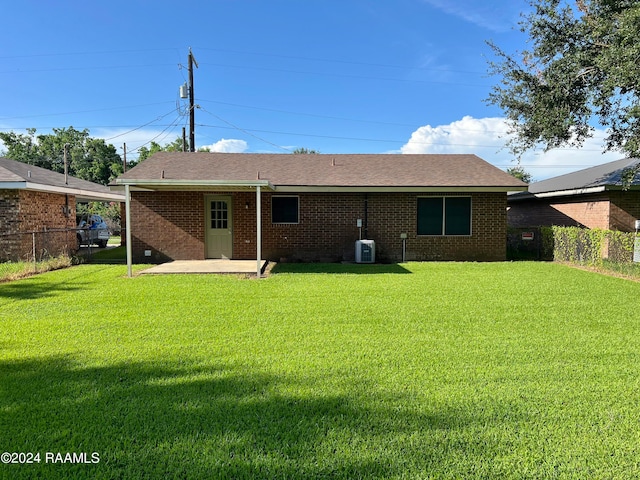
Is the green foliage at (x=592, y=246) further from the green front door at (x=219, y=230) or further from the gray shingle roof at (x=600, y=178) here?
the green front door at (x=219, y=230)

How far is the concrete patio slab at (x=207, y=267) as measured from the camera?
35.0ft

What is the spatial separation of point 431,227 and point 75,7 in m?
13.4

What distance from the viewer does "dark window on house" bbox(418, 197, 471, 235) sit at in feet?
44.9

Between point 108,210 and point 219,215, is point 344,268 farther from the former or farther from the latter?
point 108,210

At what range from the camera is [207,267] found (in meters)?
11.4

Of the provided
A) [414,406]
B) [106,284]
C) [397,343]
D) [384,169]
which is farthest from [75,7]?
[414,406]

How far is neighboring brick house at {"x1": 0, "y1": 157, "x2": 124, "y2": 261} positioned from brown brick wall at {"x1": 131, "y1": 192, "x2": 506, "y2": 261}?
299 cm

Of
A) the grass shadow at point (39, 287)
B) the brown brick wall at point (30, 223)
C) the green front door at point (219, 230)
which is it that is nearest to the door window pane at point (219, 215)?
the green front door at point (219, 230)

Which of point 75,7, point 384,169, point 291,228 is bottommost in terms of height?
point 291,228

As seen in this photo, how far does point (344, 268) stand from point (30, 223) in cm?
1029

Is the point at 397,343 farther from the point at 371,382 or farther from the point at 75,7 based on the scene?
the point at 75,7

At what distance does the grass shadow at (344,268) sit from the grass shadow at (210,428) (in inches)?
285

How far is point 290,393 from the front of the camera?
3535 mm

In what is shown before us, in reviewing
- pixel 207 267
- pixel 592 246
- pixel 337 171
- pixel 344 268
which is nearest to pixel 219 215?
pixel 207 267
